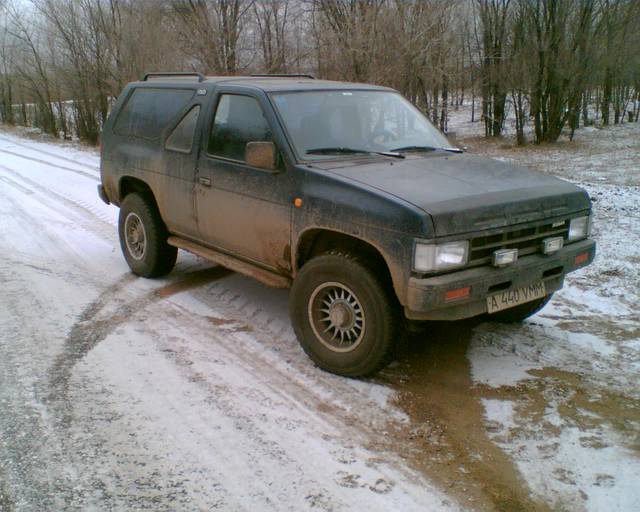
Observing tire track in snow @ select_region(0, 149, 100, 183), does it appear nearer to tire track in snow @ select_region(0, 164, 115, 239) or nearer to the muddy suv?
tire track in snow @ select_region(0, 164, 115, 239)

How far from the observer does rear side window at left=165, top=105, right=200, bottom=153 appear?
5.22 metres

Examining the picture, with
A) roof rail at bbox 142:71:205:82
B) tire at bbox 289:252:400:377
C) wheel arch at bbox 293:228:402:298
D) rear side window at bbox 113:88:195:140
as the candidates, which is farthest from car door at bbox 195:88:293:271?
rear side window at bbox 113:88:195:140

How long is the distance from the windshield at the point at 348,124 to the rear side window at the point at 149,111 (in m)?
1.25

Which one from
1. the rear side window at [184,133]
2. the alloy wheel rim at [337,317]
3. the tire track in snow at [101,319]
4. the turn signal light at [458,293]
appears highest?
the rear side window at [184,133]

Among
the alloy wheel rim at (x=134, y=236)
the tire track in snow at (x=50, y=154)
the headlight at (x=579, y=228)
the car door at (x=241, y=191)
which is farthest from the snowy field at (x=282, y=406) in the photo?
the tire track in snow at (x=50, y=154)

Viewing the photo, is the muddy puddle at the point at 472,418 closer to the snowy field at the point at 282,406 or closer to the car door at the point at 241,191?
the snowy field at the point at 282,406

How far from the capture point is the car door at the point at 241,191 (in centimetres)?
438

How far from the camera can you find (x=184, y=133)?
5.32 meters

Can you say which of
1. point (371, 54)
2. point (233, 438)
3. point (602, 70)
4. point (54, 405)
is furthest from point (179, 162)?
point (602, 70)

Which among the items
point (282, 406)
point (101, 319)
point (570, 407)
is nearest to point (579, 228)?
point (570, 407)

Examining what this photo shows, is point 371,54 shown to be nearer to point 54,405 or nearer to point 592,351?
point 592,351

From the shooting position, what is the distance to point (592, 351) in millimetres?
4457

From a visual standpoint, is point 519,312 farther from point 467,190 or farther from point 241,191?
point 241,191

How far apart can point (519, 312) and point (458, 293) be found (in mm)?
1533
